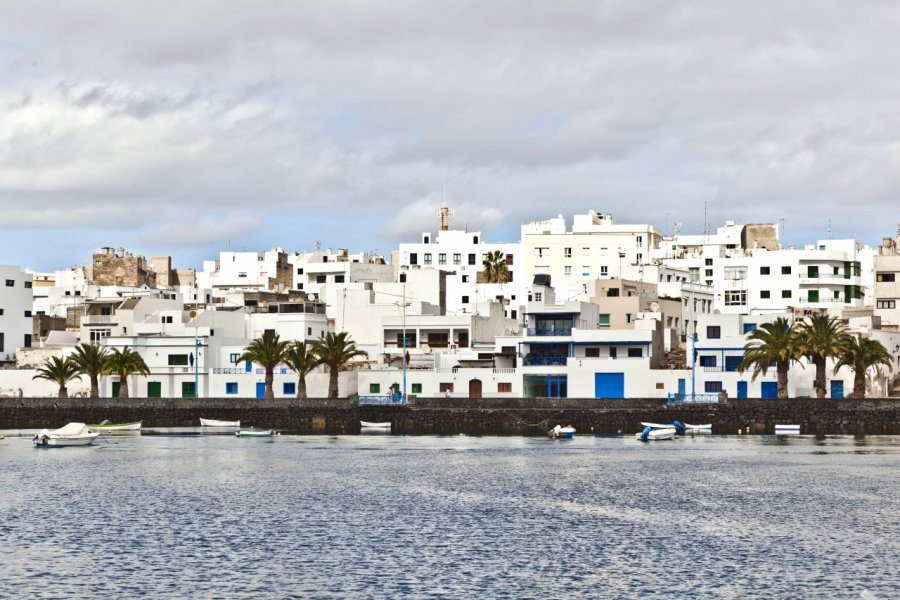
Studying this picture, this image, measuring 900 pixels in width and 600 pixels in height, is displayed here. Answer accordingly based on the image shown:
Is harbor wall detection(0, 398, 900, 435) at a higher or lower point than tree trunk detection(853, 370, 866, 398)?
lower

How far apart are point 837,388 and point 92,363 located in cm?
6103

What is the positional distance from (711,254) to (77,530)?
116 meters

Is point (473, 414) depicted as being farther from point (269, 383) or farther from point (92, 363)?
point (92, 363)

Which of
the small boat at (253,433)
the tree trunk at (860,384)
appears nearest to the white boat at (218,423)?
the small boat at (253,433)

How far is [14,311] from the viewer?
13812 centimetres

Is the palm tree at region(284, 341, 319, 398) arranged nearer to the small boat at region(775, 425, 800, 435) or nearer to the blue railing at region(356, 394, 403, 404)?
the blue railing at region(356, 394, 403, 404)

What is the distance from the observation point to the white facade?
13688 centimetres

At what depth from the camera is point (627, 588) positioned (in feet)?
141

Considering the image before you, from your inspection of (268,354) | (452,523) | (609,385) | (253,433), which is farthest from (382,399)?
(452,523)

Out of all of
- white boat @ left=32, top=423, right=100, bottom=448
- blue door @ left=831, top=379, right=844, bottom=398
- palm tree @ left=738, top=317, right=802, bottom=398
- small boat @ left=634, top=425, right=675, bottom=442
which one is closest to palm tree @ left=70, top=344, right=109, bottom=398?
white boat @ left=32, top=423, right=100, bottom=448

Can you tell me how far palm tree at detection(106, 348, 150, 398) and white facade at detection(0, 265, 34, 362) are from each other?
67.8 feet

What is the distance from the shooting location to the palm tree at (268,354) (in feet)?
381

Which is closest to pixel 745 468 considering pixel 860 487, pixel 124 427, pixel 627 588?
pixel 860 487

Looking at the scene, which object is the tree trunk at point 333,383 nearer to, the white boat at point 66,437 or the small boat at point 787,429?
the white boat at point 66,437
